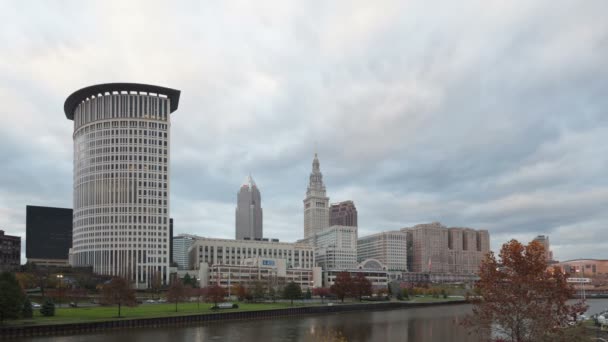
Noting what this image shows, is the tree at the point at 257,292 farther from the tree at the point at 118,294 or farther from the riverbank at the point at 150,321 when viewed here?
the tree at the point at 118,294

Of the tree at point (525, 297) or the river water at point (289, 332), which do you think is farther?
the river water at point (289, 332)

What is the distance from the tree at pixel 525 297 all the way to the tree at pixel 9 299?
70.5m

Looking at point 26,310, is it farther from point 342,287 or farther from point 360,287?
point 360,287

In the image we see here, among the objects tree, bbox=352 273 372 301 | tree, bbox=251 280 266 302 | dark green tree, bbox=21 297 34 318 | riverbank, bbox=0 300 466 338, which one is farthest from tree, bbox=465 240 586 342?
tree, bbox=352 273 372 301

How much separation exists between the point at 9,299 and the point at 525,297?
75.0 metres

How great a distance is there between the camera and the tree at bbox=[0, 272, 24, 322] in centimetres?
8244

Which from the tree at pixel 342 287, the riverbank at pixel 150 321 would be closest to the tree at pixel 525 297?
the riverbank at pixel 150 321

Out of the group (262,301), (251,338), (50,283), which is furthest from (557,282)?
(50,283)

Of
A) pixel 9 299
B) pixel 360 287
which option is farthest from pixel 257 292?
pixel 9 299

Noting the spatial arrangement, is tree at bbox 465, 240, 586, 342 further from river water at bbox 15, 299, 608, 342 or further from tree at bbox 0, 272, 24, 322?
tree at bbox 0, 272, 24, 322

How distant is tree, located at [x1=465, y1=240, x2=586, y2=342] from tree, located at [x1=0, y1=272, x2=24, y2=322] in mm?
70475

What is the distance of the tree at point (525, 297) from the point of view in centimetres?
3566

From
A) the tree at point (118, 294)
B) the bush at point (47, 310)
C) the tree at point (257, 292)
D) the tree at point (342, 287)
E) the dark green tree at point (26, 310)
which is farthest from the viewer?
the tree at point (342, 287)

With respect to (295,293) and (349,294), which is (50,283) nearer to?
(295,293)
